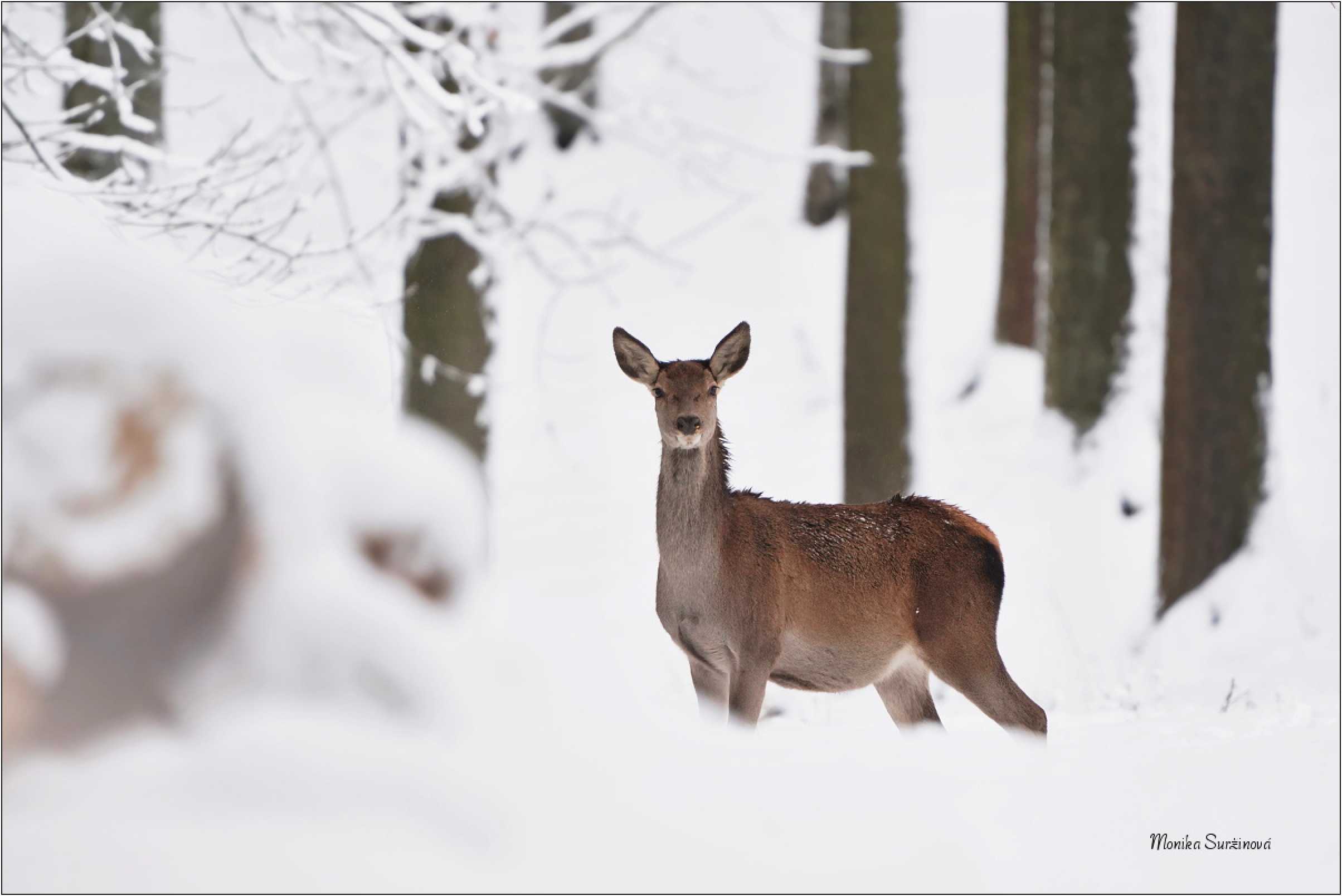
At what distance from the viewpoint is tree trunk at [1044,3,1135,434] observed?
10133 mm

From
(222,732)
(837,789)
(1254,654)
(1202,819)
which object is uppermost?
(222,732)

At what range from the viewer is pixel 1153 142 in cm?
1573

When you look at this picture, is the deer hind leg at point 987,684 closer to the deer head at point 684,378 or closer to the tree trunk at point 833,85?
the deer head at point 684,378

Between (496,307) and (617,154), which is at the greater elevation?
(617,154)

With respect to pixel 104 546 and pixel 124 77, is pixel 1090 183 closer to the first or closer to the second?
pixel 124 77

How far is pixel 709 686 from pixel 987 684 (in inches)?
38.1

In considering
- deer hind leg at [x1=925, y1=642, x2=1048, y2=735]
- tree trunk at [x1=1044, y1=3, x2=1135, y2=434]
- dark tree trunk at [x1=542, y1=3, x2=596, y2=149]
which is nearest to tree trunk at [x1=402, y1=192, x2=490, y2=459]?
dark tree trunk at [x1=542, y1=3, x2=596, y2=149]

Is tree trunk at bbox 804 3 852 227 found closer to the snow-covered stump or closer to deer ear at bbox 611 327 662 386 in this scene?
deer ear at bbox 611 327 662 386

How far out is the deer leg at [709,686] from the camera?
5.15 metres

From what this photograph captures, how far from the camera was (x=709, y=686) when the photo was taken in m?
5.17

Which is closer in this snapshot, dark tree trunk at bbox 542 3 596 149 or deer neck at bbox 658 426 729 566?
deer neck at bbox 658 426 729 566

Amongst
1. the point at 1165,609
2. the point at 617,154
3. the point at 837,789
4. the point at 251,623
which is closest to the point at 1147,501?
the point at 1165,609

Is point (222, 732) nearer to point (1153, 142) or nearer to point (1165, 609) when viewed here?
point (1165, 609)

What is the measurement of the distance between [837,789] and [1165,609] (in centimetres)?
641
